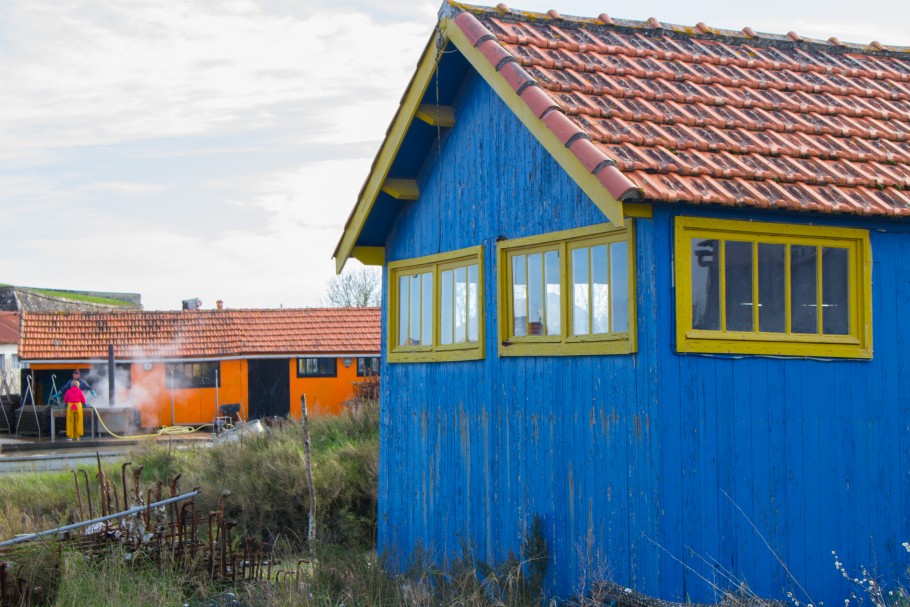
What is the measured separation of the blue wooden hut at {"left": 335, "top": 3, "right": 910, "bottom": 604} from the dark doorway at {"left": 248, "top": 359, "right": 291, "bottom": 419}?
26678 mm

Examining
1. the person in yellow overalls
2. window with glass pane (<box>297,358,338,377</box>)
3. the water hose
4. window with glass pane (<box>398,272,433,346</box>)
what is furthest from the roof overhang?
window with glass pane (<box>297,358,338,377</box>)

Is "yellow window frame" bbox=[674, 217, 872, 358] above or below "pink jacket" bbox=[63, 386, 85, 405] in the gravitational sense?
above

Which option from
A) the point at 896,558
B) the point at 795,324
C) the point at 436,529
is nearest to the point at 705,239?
the point at 795,324

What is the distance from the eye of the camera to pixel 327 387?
1469 inches

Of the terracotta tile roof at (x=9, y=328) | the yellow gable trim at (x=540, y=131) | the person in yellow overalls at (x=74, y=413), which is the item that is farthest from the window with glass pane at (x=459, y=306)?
the terracotta tile roof at (x=9, y=328)

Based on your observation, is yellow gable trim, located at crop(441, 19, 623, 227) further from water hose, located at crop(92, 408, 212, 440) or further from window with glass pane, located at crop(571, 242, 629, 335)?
water hose, located at crop(92, 408, 212, 440)

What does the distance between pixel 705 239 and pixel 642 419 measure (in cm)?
134

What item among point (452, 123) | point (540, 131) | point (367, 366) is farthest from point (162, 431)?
point (540, 131)

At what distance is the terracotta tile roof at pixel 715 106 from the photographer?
805cm

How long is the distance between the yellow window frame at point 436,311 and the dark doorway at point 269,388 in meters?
25.4

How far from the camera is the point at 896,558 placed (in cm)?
861

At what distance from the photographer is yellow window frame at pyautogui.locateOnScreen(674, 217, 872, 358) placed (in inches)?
312

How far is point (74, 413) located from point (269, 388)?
22.5 ft

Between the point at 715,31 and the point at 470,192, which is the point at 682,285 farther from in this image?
the point at 715,31
